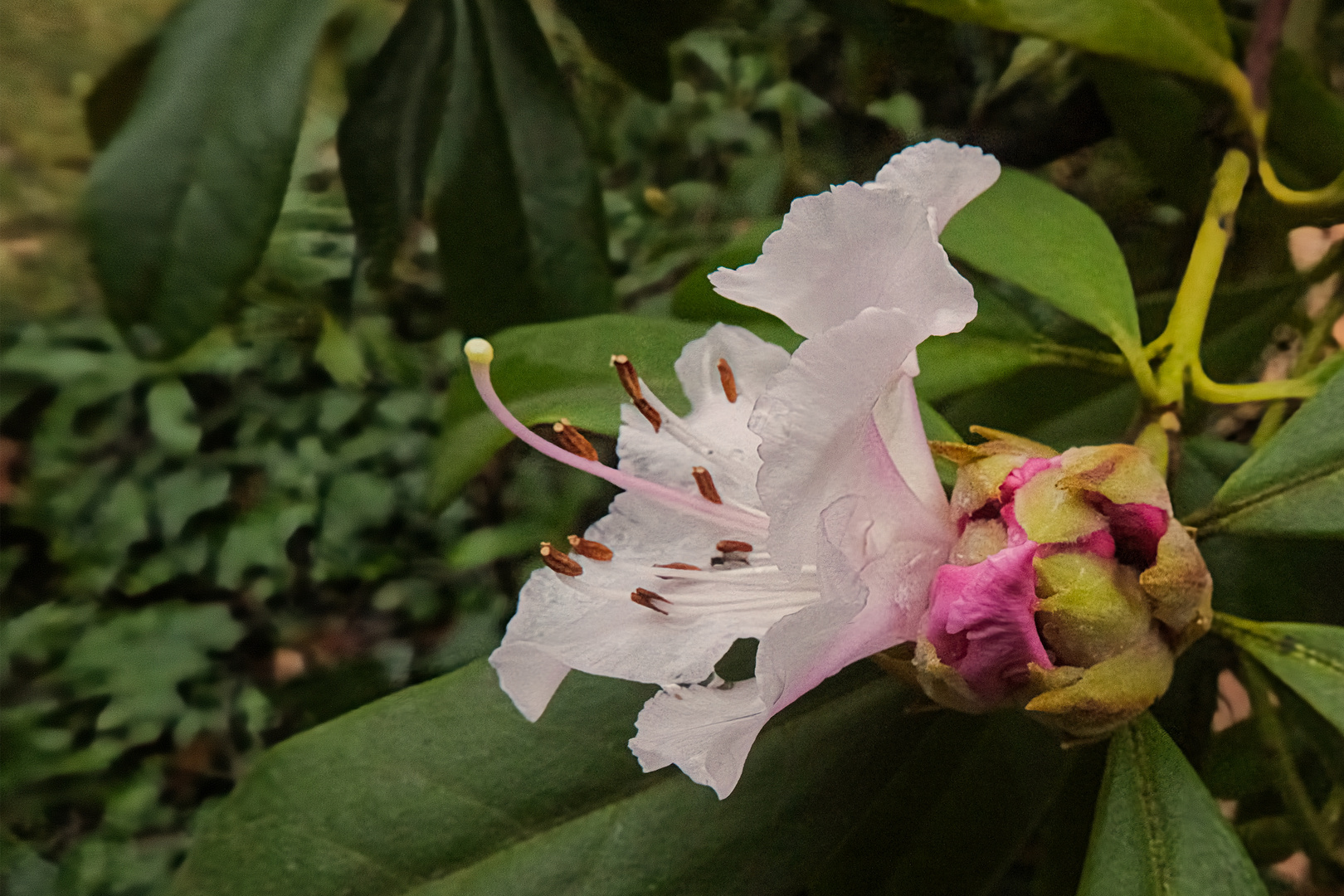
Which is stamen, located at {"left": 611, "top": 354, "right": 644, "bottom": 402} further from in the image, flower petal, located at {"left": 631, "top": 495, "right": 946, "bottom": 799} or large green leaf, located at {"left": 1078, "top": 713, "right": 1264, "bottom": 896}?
large green leaf, located at {"left": 1078, "top": 713, "right": 1264, "bottom": 896}

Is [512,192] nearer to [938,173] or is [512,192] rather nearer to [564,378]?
[564,378]

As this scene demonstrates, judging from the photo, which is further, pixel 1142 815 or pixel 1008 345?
pixel 1008 345

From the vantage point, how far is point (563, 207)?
829 millimetres

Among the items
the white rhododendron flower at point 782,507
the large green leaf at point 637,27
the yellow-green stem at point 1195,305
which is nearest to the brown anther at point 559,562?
the white rhododendron flower at point 782,507

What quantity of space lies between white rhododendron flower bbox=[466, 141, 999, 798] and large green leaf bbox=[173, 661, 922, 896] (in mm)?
69

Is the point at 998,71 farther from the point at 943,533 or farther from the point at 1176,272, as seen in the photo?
the point at 943,533

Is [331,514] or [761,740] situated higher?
[761,740]

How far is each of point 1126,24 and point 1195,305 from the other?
17 cm

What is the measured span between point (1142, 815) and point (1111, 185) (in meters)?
0.85

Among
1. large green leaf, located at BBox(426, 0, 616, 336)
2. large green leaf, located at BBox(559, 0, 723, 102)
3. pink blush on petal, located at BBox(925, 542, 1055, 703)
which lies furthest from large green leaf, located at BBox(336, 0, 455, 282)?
pink blush on petal, located at BBox(925, 542, 1055, 703)

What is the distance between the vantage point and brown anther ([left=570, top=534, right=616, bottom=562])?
0.44 meters

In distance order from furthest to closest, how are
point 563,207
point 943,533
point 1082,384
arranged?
point 563,207
point 1082,384
point 943,533

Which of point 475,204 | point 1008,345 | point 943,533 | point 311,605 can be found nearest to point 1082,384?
point 1008,345

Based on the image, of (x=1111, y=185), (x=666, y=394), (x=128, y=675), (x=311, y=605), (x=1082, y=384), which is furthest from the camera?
(x=311, y=605)
